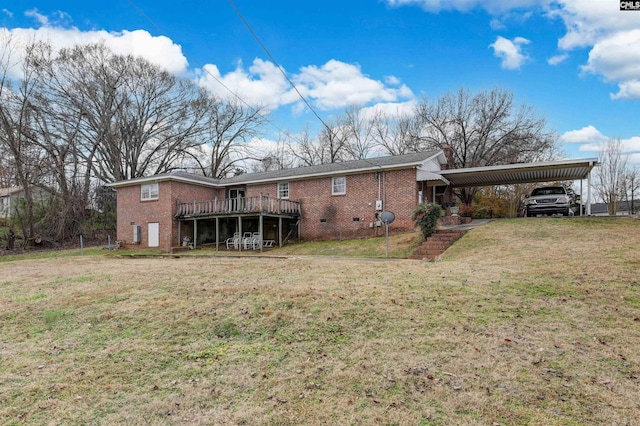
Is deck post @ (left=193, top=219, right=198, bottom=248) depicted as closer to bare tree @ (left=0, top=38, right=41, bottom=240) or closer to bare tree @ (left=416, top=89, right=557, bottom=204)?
bare tree @ (left=0, top=38, right=41, bottom=240)

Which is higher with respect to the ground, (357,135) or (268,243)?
(357,135)

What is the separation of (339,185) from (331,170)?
973mm

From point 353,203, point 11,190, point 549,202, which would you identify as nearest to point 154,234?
point 353,203

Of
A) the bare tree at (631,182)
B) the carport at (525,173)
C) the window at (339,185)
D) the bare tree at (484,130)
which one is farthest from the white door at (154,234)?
the bare tree at (631,182)

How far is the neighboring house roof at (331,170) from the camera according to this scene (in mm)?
18453

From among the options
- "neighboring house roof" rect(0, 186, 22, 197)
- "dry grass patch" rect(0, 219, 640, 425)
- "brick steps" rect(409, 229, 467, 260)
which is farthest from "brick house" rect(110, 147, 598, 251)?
"dry grass patch" rect(0, 219, 640, 425)

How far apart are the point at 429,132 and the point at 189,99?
21718 millimetres

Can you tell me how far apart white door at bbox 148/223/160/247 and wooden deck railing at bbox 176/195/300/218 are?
1.77 meters

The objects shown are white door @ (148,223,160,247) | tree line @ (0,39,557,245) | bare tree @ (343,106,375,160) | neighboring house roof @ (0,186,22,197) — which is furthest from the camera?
bare tree @ (343,106,375,160)

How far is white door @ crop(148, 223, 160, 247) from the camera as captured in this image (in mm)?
21984

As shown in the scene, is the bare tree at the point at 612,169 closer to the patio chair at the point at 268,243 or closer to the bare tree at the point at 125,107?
the patio chair at the point at 268,243

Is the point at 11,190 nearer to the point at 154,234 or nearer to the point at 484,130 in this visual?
the point at 154,234

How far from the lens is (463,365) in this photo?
4082 millimetres

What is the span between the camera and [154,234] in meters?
22.2
